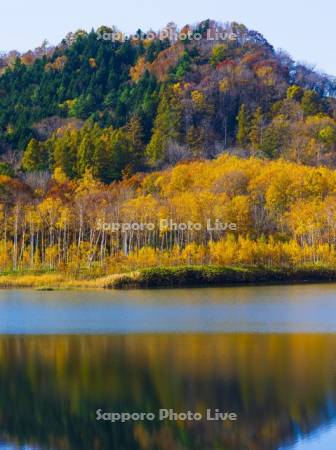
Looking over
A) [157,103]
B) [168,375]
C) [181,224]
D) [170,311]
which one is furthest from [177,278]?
[157,103]

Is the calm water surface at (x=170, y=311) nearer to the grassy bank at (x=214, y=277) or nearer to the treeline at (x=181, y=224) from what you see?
the grassy bank at (x=214, y=277)

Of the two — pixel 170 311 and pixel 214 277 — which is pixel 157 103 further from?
pixel 170 311

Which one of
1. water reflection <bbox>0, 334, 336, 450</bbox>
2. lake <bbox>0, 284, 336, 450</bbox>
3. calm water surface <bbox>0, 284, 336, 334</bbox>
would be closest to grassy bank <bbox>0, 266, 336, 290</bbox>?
calm water surface <bbox>0, 284, 336, 334</bbox>

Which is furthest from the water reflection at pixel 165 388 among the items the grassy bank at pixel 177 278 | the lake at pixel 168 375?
the grassy bank at pixel 177 278

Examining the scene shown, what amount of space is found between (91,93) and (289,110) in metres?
24.2

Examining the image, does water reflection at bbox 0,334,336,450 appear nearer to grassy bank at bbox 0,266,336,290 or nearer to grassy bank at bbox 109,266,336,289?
grassy bank at bbox 0,266,336,290

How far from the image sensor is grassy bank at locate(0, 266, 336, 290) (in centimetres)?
4709

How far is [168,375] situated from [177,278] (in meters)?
28.4

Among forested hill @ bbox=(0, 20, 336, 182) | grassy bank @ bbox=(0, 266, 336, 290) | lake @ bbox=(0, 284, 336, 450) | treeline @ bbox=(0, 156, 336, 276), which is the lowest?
grassy bank @ bbox=(0, 266, 336, 290)

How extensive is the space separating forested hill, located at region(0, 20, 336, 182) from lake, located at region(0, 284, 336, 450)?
1777 inches

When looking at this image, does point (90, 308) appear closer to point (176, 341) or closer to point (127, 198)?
point (176, 341)

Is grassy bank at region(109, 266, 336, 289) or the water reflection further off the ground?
the water reflection

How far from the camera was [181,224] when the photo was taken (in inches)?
2174

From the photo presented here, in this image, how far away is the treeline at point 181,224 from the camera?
172 feet
